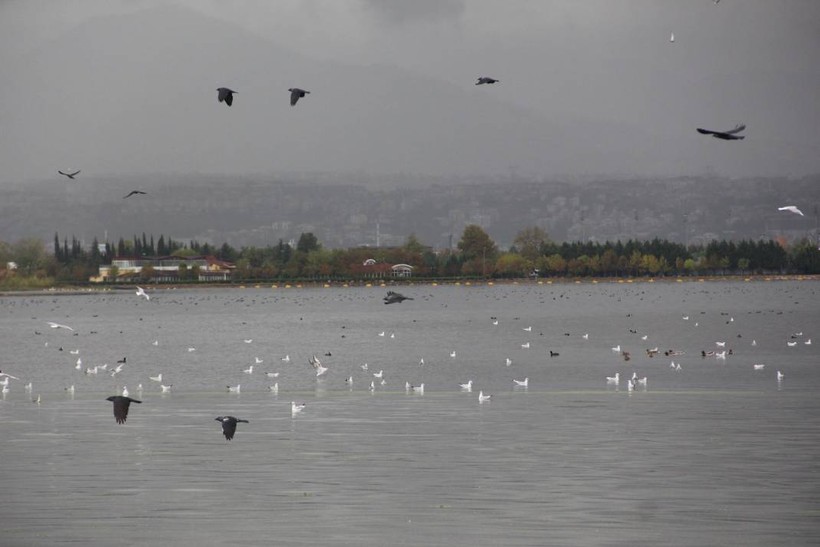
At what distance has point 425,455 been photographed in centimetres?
2823

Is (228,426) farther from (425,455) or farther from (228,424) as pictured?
(425,455)

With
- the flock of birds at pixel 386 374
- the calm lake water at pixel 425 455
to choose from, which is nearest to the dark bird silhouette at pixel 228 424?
the flock of birds at pixel 386 374

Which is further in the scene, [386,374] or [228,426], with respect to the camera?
[386,374]

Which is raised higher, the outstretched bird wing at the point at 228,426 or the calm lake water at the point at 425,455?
the outstretched bird wing at the point at 228,426

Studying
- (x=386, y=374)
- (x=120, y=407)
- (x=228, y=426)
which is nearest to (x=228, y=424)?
(x=228, y=426)

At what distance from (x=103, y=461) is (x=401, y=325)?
75.2m

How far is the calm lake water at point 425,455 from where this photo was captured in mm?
21688

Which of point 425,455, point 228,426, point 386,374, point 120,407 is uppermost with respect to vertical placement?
point 120,407

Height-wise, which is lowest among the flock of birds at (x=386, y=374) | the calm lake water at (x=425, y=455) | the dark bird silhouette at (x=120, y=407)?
the calm lake water at (x=425, y=455)

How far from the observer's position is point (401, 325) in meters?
103

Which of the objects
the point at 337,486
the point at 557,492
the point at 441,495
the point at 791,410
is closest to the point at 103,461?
the point at 337,486

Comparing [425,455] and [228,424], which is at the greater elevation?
[228,424]

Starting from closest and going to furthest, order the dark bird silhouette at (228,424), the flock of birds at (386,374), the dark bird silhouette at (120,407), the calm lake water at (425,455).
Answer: the calm lake water at (425,455) → the dark bird silhouette at (120,407) → the dark bird silhouette at (228,424) → the flock of birds at (386,374)

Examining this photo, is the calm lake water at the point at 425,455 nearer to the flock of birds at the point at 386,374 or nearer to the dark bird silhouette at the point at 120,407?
the flock of birds at the point at 386,374
